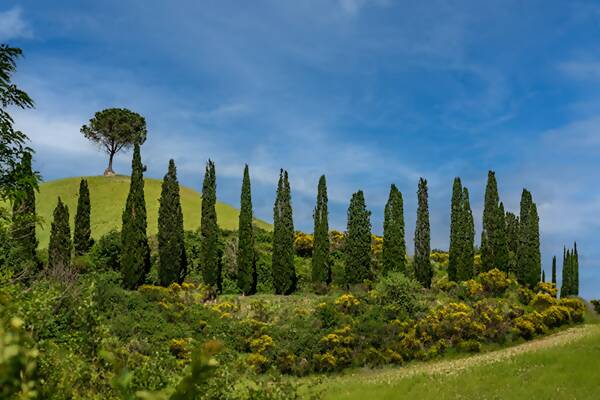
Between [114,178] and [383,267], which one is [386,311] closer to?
[383,267]

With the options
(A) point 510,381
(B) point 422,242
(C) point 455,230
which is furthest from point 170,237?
(A) point 510,381

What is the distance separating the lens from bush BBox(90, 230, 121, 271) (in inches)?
2445

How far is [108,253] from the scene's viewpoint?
62719 mm

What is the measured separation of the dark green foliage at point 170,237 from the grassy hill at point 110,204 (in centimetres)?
1608

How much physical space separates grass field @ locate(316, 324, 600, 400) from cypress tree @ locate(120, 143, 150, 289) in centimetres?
3111

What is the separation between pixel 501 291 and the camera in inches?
2179

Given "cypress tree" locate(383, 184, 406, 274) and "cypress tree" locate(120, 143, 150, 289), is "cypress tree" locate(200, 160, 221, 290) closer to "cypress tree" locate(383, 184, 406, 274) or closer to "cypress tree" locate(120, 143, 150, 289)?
"cypress tree" locate(120, 143, 150, 289)

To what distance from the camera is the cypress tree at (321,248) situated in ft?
194

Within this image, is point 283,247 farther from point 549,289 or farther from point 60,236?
point 549,289

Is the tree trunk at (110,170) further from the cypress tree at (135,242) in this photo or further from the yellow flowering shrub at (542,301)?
the yellow flowering shrub at (542,301)

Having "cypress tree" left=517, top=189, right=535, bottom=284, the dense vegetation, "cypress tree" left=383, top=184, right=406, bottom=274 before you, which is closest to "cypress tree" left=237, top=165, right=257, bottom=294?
the dense vegetation

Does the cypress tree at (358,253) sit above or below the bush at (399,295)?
above

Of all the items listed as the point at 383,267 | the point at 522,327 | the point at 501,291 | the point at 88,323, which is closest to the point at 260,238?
the point at 383,267

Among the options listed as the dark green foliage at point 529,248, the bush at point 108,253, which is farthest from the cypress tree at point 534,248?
the bush at point 108,253
